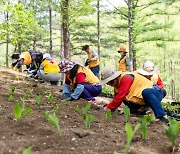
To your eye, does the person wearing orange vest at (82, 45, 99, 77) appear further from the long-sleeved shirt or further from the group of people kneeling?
the long-sleeved shirt

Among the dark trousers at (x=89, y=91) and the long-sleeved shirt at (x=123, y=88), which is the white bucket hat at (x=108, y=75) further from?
the dark trousers at (x=89, y=91)

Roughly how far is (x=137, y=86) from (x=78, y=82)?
144 cm

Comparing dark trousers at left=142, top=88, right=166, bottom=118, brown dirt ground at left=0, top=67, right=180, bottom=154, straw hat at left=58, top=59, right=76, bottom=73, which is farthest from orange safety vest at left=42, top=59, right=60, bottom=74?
brown dirt ground at left=0, top=67, right=180, bottom=154

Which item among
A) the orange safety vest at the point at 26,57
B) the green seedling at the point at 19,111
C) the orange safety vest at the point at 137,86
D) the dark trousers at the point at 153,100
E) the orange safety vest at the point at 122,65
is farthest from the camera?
the orange safety vest at the point at 26,57

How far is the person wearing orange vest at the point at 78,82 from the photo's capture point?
19.0ft

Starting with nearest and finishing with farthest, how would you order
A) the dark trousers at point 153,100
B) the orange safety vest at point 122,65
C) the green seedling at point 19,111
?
1. the green seedling at point 19,111
2. the dark trousers at point 153,100
3. the orange safety vest at point 122,65

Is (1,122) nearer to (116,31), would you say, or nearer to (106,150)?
(106,150)

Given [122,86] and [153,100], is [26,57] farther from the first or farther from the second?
[153,100]

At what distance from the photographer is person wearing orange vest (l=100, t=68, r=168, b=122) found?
4629mm

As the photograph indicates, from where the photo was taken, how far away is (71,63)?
228 inches

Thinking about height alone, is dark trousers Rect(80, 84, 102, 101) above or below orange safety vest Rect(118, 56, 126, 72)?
below

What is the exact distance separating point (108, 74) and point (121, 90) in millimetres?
330

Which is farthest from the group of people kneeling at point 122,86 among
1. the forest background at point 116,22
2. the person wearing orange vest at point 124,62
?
the forest background at point 116,22

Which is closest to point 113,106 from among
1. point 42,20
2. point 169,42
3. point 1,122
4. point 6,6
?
point 1,122
